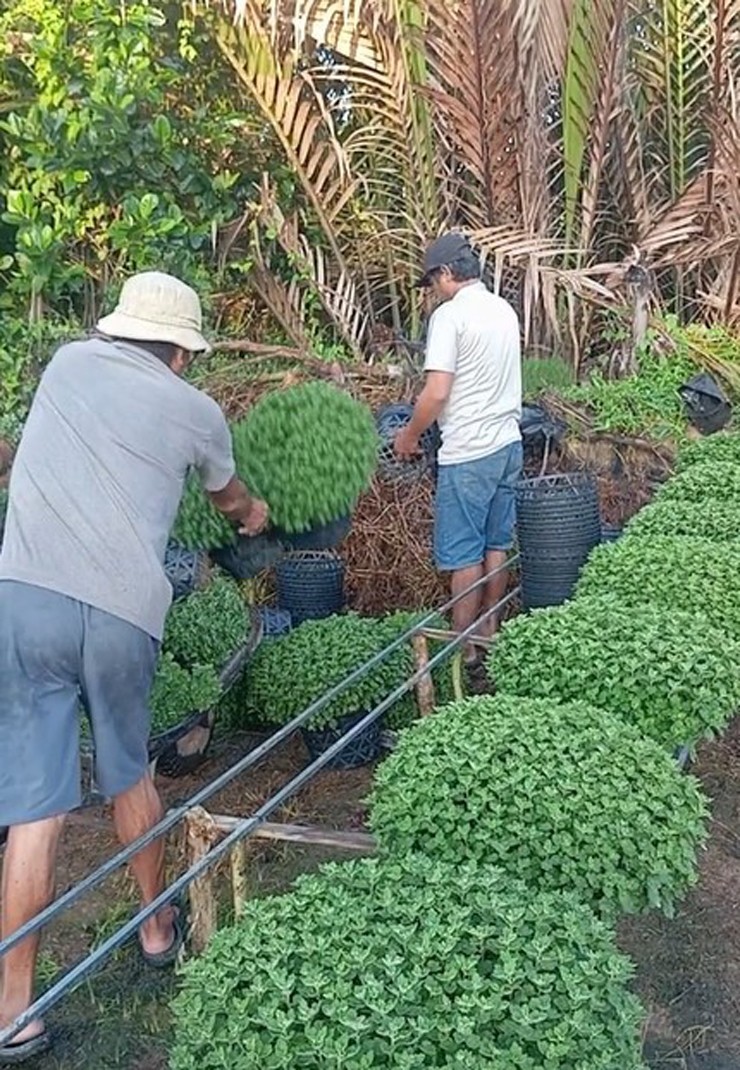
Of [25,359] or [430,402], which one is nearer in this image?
[430,402]

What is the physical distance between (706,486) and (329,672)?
1.68 meters

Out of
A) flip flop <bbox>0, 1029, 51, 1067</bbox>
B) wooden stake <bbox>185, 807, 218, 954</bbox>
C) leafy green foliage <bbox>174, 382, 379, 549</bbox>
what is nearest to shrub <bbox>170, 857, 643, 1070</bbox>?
wooden stake <bbox>185, 807, 218, 954</bbox>

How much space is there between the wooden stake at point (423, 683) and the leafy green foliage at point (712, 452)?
1.74 metres

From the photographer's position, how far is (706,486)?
408 centimetres

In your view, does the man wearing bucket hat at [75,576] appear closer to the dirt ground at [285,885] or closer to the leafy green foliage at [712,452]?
the dirt ground at [285,885]

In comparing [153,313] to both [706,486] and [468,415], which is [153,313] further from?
[706,486]

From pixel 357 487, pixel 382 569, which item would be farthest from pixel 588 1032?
pixel 382 569

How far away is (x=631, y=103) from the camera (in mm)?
7070

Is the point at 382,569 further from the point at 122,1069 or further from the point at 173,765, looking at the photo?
the point at 122,1069

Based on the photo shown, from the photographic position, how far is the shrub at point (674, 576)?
3061 millimetres

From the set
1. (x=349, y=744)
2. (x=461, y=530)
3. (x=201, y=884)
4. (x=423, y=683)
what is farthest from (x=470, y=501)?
(x=201, y=884)

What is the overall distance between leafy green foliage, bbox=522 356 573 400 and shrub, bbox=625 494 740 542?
1936 millimetres

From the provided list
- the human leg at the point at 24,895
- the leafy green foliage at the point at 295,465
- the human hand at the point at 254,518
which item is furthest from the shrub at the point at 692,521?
the human leg at the point at 24,895

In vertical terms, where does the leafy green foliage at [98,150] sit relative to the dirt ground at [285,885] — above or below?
above
